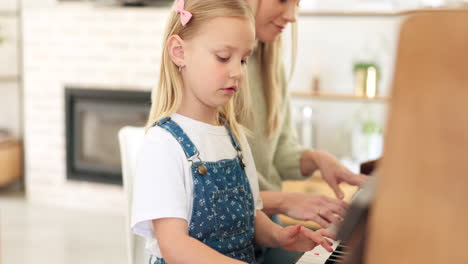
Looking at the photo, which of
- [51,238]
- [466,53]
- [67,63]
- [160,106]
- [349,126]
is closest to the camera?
[466,53]

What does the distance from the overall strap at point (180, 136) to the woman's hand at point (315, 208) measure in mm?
316

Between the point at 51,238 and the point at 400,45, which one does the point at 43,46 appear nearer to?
the point at 51,238

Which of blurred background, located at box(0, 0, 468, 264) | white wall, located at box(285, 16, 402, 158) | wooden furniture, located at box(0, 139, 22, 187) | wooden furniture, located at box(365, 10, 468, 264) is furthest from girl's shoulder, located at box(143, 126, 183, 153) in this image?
wooden furniture, located at box(0, 139, 22, 187)

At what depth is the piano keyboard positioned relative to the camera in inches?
42.0

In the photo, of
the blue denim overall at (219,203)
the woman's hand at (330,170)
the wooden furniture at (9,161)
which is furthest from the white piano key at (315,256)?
the wooden furniture at (9,161)

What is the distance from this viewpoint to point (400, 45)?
0.55m

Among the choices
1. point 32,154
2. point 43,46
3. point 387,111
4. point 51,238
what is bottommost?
point 51,238

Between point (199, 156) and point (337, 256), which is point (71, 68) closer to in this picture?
point (199, 156)

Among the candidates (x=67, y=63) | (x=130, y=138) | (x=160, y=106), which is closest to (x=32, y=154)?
(x=67, y=63)

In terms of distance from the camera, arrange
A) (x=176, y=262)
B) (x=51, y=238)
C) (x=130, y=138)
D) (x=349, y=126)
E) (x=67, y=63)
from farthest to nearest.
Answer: (x=67, y=63) < (x=349, y=126) < (x=51, y=238) < (x=130, y=138) < (x=176, y=262)

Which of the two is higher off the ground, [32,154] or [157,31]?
[157,31]

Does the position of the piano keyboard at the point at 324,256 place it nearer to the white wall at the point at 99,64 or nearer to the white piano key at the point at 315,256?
the white piano key at the point at 315,256

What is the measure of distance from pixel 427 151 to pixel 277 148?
131cm

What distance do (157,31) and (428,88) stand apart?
12.3 feet
